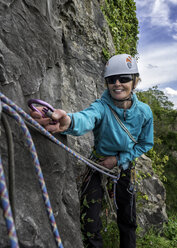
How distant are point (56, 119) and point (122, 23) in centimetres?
590

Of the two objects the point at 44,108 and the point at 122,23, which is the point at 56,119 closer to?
the point at 44,108

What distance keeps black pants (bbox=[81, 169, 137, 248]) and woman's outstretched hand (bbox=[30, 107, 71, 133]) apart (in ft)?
4.26

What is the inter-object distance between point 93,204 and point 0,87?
1.85m

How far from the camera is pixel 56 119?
151cm

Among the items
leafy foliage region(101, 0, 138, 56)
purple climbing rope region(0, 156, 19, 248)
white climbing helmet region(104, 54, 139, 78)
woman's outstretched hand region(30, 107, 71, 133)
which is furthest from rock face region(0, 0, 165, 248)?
leafy foliage region(101, 0, 138, 56)

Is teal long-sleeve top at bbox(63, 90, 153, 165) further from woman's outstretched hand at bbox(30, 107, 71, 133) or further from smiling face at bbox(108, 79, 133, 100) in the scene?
woman's outstretched hand at bbox(30, 107, 71, 133)

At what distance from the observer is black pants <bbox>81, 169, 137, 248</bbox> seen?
8.04 ft

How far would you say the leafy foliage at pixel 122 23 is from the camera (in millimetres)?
5613

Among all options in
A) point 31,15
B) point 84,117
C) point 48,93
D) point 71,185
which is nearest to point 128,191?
point 71,185

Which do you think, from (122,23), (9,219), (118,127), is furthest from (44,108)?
(122,23)

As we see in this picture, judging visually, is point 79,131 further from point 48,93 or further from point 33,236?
point 33,236

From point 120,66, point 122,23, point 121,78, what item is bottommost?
point 121,78

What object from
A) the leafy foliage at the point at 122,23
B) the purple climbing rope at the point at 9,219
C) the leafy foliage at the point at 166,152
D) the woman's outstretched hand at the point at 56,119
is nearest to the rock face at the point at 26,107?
the woman's outstretched hand at the point at 56,119

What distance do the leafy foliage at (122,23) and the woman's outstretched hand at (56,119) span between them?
15.0 ft
